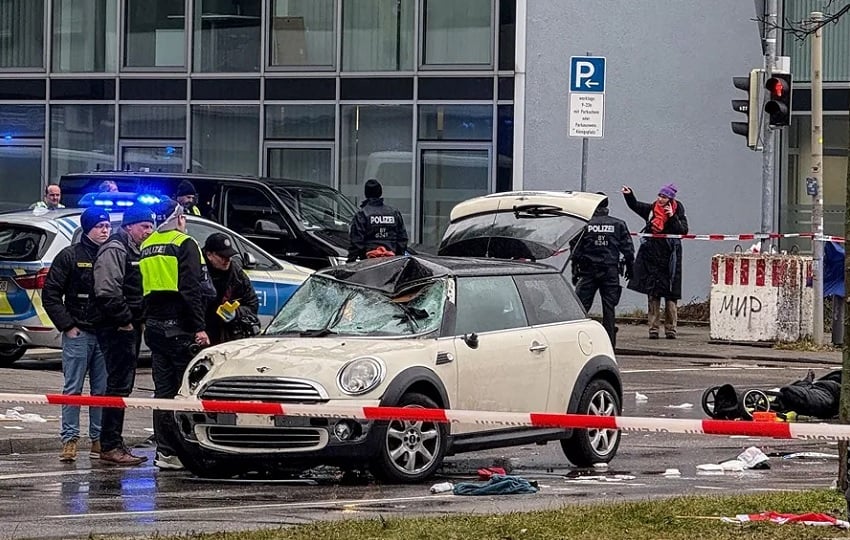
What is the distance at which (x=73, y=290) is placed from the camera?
42.1ft

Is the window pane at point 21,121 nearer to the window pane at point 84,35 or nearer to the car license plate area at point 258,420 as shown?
the window pane at point 84,35

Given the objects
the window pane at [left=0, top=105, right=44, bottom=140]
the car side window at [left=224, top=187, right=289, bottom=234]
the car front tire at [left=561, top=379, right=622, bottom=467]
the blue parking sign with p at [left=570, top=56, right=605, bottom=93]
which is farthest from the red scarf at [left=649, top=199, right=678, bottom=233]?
the window pane at [left=0, top=105, right=44, bottom=140]

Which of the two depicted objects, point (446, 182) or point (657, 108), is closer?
point (657, 108)

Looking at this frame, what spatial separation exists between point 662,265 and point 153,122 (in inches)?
402

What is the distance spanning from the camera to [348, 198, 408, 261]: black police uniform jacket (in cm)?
1931

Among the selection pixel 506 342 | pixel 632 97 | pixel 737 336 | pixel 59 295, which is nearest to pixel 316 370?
pixel 506 342

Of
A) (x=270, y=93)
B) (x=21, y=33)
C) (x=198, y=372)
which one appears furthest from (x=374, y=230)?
(x=21, y=33)

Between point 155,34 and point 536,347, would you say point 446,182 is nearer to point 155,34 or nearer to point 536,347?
Answer: point 155,34

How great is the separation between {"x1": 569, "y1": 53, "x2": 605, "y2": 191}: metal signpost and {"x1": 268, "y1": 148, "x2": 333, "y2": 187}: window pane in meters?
7.07

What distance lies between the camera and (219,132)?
95.5 feet

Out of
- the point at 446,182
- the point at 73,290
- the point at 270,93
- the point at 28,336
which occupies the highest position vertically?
the point at 270,93

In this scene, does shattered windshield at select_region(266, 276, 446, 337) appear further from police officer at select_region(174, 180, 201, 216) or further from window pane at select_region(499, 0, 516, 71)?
window pane at select_region(499, 0, 516, 71)

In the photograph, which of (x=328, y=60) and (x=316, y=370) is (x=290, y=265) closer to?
(x=316, y=370)

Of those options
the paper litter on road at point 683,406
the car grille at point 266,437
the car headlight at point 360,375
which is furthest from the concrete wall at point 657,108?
the car grille at point 266,437
